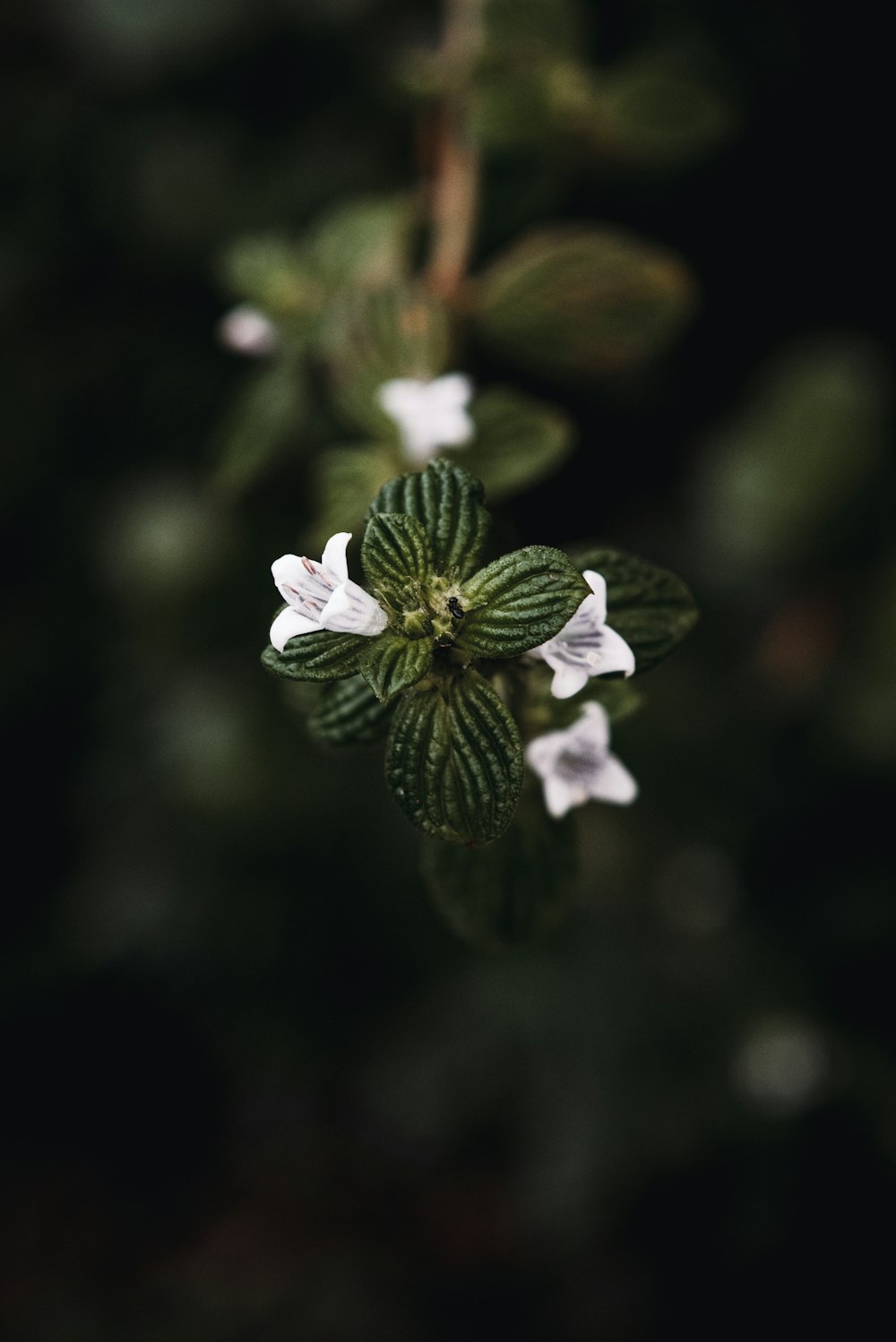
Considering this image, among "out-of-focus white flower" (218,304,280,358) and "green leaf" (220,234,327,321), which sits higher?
"green leaf" (220,234,327,321)

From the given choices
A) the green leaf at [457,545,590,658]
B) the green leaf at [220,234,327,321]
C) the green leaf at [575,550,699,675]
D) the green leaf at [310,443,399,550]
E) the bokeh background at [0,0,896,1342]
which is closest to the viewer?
the green leaf at [457,545,590,658]

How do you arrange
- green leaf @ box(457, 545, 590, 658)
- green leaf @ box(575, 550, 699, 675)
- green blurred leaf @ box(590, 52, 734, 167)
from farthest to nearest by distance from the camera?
Answer: 1. green blurred leaf @ box(590, 52, 734, 167)
2. green leaf @ box(575, 550, 699, 675)
3. green leaf @ box(457, 545, 590, 658)

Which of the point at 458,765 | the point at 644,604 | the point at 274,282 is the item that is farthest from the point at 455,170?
the point at 458,765

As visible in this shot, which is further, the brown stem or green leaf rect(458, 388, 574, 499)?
the brown stem

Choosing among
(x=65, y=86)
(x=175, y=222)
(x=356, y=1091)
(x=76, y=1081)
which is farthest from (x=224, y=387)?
(x=76, y=1081)

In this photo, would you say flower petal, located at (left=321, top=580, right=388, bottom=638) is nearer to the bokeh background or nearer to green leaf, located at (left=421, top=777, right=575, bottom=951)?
green leaf, located at (left=421, top=777, right=575, bottom=951)

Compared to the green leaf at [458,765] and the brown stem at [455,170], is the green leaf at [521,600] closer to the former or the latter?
the green leaf at [458,765]

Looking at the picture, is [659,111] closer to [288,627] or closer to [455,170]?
[455,170]

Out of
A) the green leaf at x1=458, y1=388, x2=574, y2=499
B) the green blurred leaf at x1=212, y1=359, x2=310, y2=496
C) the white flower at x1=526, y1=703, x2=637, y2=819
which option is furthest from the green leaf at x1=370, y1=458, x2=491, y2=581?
the green blurred leaf at x1=212, y1=359, x2=310, y2=496
